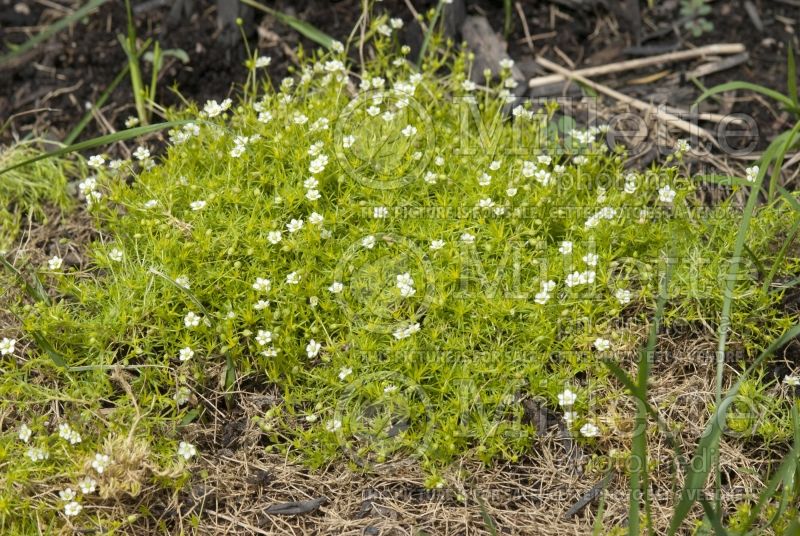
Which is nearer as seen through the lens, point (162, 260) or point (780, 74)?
point (162, 260)

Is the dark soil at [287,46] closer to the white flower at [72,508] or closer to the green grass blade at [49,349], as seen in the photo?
the green grass blade at [49,349]

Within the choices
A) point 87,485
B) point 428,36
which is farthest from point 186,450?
point 428,36

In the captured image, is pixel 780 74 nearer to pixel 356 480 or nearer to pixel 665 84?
pixel 665 84

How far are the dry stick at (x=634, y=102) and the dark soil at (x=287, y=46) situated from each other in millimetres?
96

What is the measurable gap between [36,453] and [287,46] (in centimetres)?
309

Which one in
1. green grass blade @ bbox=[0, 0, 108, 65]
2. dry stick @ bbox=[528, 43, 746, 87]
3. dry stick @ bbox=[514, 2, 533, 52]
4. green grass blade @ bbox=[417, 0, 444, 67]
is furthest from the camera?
dry stick @ bbox=[514, 2, 533, 52]

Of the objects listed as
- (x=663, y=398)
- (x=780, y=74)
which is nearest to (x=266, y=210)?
(x=663, y=398)

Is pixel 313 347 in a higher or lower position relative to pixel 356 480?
higher

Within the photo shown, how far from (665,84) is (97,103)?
11.9ft

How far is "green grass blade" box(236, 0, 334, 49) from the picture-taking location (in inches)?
206

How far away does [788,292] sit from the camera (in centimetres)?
399

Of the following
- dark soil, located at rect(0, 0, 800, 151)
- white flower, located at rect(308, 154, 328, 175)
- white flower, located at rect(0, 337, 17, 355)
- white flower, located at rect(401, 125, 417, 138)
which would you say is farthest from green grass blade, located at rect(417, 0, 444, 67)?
white flower, located at rect(0, 337, 17, 355)

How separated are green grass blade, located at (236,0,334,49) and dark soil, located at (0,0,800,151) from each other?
124 millimetres

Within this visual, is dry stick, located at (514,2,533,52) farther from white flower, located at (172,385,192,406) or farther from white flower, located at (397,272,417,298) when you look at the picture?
white flower, located at (172,385,192,406)
